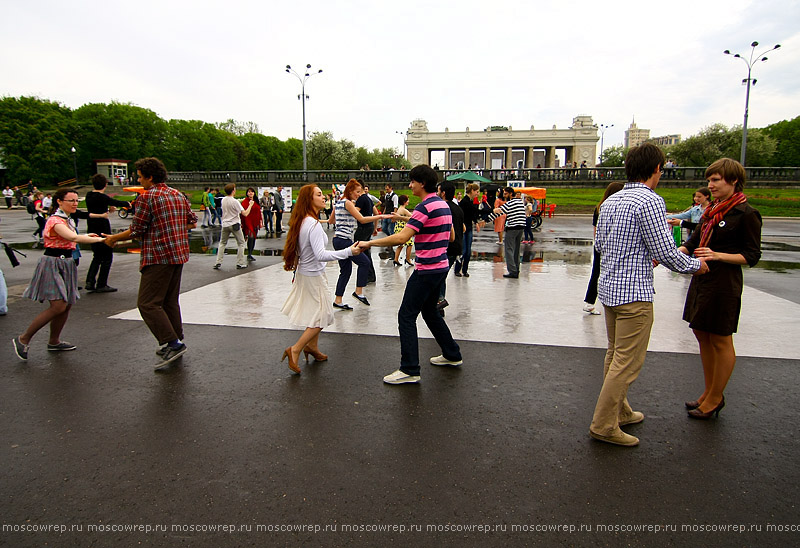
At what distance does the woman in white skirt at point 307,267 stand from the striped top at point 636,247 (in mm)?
2497

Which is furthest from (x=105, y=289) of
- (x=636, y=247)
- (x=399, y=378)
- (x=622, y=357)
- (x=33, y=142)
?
(x=33, y=142)

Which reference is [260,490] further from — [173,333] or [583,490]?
[173,333]

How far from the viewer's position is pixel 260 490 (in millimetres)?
3094

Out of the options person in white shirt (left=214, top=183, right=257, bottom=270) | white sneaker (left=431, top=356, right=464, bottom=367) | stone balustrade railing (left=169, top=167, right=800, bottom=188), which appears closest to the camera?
white sneaker (left=431, top=356, right=464, bottom=367)

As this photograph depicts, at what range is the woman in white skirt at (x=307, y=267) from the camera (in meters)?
5.03

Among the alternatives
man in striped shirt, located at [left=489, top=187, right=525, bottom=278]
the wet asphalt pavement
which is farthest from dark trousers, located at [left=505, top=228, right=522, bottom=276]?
the wet asphalt pavement

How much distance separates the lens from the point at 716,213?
3.95 m

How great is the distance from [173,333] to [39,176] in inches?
2604

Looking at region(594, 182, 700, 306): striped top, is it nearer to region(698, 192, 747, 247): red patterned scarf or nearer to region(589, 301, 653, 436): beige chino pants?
region(589, 301, 653, 436): beige chino pants

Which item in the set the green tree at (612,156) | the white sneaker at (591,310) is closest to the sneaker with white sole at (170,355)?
the white sneaker at (591,310)

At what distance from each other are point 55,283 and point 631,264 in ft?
19.2

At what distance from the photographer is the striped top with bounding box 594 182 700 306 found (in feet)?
11.0

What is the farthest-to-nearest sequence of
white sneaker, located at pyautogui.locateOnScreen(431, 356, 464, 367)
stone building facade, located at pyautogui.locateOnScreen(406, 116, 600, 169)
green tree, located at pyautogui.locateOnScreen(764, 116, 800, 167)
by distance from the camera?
stone building facade, located at pyautogui.locateOnScreen(406, 116, 600, 169) → green tree, located at pyautogui.locateOnScreen(764, 116, 800, 167) → white sneaker, located at pyautogui.locateOnScreen(431, 356, 464, 367)

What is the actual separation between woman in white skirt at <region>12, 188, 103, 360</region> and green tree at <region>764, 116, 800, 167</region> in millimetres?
84149
